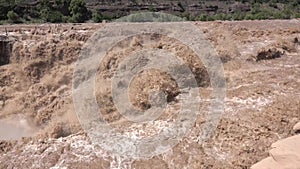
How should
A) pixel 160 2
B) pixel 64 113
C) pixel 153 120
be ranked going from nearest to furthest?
pixel 153 120, pixel 64 113, pixel 160 2

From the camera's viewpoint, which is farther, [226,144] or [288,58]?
[288,58]

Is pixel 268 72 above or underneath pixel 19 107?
above

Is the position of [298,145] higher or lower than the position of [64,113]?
higher

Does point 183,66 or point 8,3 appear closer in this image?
point 183,66

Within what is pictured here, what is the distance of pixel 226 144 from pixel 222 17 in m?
22.5

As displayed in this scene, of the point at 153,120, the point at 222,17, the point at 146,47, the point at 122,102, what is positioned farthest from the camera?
the point at 222,17

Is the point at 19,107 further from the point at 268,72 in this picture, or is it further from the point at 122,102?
the point at 268,72

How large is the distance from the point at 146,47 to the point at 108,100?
3532 millimetres

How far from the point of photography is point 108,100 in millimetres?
17250

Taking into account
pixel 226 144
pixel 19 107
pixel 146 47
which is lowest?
pixel 19 107

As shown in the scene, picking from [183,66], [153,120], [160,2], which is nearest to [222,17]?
[160,2]

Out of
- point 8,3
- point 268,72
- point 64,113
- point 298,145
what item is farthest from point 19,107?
point 8,3

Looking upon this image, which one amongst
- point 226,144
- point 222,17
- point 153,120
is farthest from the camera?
point 222,17

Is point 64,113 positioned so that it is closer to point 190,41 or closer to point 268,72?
point 190,41
